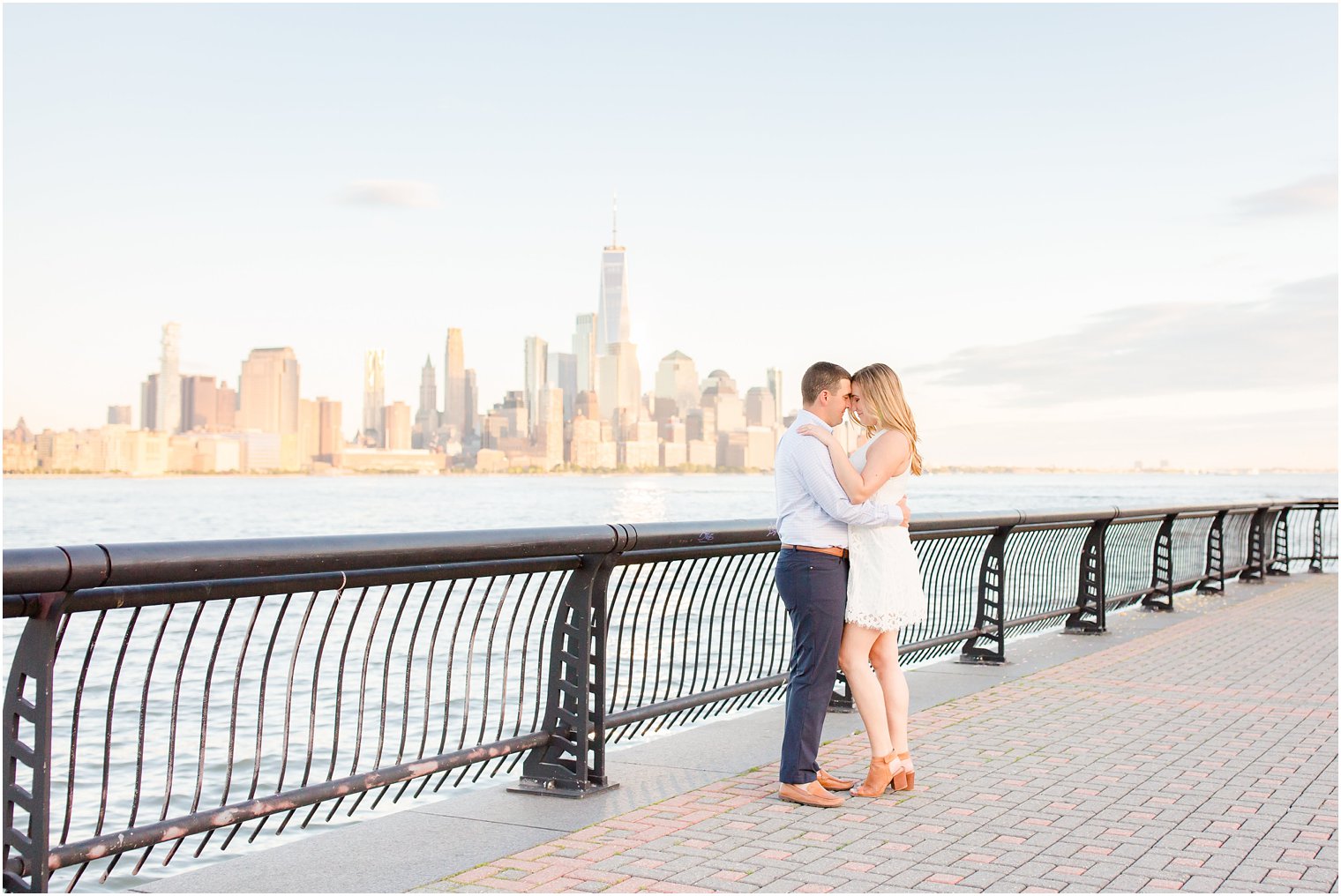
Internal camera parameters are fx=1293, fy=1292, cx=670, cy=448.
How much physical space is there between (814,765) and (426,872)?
186cm

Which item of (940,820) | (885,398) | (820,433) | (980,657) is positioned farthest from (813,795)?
(980,657)

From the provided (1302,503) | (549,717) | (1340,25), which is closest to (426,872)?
(549,717)

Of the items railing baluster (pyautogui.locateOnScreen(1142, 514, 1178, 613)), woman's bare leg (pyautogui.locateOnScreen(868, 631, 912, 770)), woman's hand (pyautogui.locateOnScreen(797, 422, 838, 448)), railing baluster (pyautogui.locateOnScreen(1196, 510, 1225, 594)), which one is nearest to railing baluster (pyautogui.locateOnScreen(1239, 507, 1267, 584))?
railing baluster (pyautogui.locateOnScreen(1196, 510, 1225, 594))

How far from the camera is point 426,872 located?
4.63m

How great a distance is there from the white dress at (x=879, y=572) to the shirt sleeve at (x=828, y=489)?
13cm

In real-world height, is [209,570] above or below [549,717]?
above

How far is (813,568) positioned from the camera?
569 cm

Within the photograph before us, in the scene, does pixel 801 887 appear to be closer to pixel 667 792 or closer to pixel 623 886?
pixel 623 886

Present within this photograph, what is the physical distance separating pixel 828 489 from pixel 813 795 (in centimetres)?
134

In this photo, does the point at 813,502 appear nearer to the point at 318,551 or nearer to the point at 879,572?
the point at 879,572

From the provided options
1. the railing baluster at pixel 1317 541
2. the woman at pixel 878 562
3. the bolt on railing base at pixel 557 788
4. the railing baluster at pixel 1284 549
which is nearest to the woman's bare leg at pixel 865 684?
the woman at pixel 878 562

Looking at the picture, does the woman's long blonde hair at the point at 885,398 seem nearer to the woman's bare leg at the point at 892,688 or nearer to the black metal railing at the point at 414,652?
the woman's bare leg at the point at 892,688

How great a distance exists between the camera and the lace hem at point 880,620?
5.79m

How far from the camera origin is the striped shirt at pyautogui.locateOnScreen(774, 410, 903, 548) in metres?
5.59
